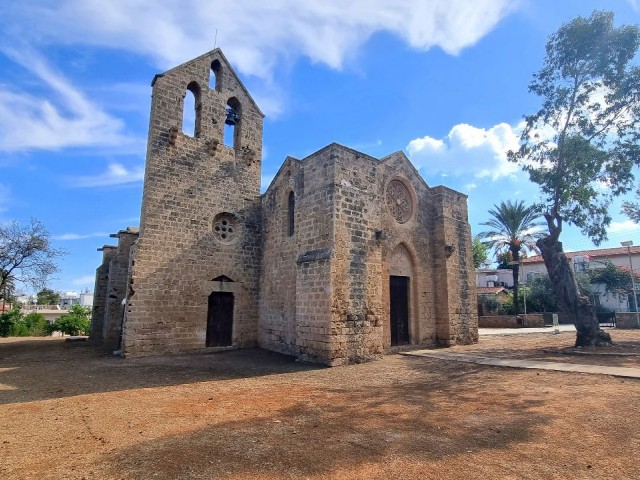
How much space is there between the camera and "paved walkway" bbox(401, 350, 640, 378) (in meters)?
8.04

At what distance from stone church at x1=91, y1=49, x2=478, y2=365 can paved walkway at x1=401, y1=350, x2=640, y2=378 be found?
1.77 meters

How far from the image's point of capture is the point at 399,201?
13766mm

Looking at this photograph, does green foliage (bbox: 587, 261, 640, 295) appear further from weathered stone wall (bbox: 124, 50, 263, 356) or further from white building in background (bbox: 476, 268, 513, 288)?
weathered stone wall (bbox: 124, 50, 263, 356)

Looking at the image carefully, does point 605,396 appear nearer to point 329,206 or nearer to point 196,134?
point 329,206

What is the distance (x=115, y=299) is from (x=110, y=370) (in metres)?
5.58

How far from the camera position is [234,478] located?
3.50 metres

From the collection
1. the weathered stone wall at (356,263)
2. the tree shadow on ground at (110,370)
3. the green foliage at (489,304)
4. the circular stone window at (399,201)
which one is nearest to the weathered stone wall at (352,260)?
the weathered stone wall at (356,263)

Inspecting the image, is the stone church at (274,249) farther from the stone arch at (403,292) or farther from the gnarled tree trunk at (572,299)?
the gnarled tree trunk at (572,299)

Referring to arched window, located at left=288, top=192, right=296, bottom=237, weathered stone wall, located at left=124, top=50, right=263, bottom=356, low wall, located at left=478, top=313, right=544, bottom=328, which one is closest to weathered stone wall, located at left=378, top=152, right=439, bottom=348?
arched window, located at left=288, top=192, right=296, bottom=237

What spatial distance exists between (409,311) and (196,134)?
10.6 metres

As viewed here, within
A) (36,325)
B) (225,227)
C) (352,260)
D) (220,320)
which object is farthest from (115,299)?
(36,325)

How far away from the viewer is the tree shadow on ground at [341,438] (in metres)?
3.71

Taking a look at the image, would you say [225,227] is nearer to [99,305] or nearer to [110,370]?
[110,370]

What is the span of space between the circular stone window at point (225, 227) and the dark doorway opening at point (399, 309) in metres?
6.42
